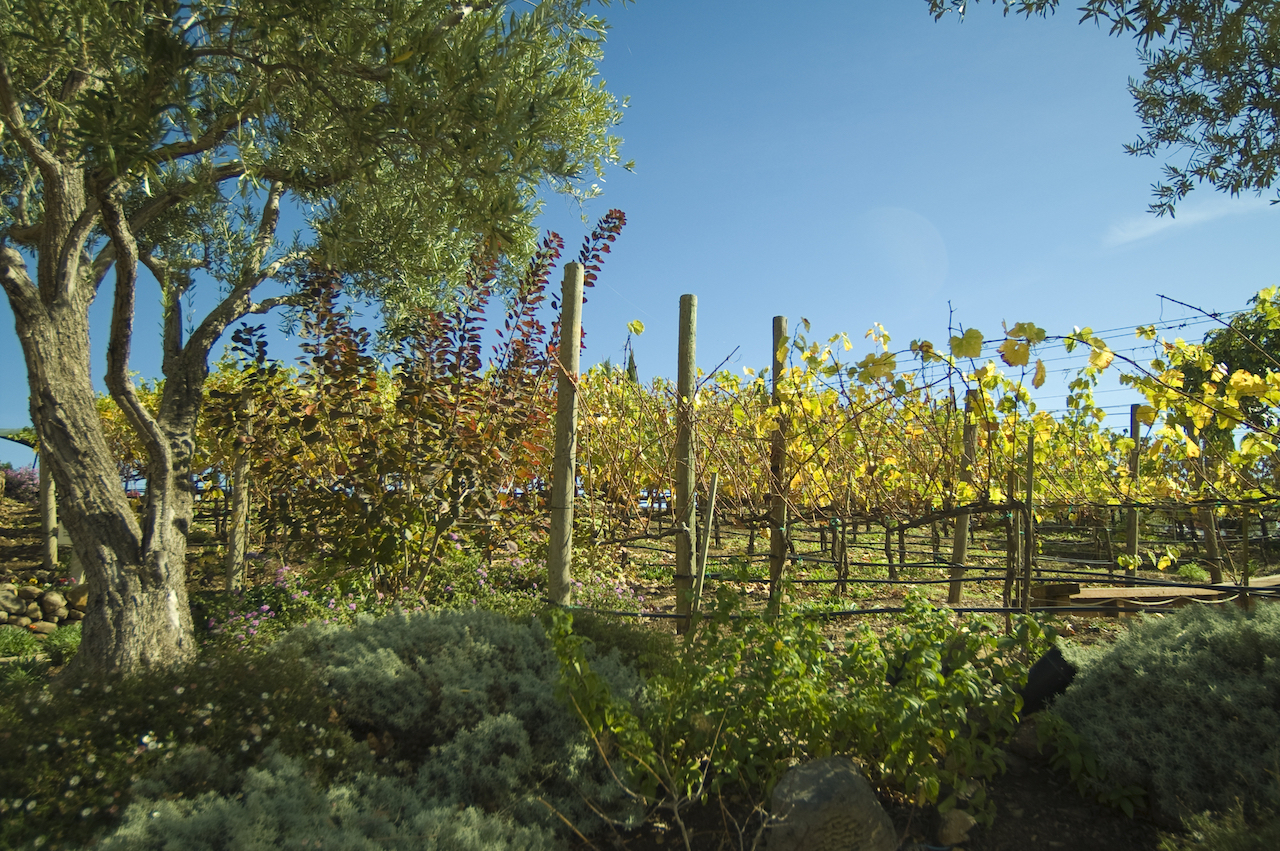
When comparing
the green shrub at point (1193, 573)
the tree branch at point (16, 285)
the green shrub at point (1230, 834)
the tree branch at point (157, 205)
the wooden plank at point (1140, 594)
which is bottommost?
the green shrub at point (1193, 573)

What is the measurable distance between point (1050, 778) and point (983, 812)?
677 millimetres

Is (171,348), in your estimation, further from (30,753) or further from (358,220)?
(30,753)

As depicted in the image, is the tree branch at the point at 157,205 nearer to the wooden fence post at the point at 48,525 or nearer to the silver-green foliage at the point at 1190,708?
the wooden fence post at the point at 48,525

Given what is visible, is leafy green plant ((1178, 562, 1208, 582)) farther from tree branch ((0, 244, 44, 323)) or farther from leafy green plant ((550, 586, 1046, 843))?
tree branch ((0, 244, 44, 323))

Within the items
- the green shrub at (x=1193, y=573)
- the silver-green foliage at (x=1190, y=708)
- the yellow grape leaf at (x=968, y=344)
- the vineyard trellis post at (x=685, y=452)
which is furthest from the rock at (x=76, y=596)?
the green shrub at (x=1193, y=573)

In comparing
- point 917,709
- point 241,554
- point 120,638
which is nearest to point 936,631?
point 917,709

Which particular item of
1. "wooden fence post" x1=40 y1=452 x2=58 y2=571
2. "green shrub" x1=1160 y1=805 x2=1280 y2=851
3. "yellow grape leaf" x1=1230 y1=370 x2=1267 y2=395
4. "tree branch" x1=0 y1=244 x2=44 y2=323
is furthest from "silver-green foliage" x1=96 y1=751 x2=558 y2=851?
"wooden fence post" x1=40 y1=452 x2=58 y2=571

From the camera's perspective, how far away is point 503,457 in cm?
436

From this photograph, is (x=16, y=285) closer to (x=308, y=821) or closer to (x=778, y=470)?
(x=308, y=821)

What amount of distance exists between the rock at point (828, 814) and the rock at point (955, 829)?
23 centimetres

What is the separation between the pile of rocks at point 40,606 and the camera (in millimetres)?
5879

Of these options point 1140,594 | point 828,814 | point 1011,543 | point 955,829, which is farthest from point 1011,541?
point 1140,594

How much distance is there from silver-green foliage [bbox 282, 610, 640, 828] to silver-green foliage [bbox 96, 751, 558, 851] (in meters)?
0.14

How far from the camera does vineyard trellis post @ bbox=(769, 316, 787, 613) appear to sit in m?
4.03
